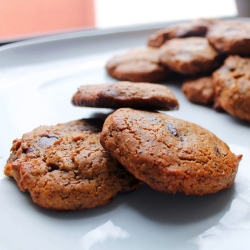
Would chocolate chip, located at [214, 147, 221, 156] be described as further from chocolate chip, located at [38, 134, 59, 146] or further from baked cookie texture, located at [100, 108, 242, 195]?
chocolate chip, located at [38, 134, 59, 146]

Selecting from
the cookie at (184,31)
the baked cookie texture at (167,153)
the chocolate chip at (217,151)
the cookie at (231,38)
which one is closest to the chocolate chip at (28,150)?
the baked cookie texture at (167,153)

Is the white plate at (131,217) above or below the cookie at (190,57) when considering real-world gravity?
below

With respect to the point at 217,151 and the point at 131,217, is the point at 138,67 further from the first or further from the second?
the point at 131,217

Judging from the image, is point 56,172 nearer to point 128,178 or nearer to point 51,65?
point 128,178

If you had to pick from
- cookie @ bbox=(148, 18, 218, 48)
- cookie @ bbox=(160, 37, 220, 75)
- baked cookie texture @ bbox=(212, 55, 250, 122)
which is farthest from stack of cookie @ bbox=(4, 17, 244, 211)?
cookie @ bbox=(148, 18, 218, 48)

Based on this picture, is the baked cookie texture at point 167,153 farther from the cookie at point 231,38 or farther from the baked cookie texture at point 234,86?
the cookie at point 231,38

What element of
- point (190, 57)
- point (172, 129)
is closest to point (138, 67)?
point (190, 57)
